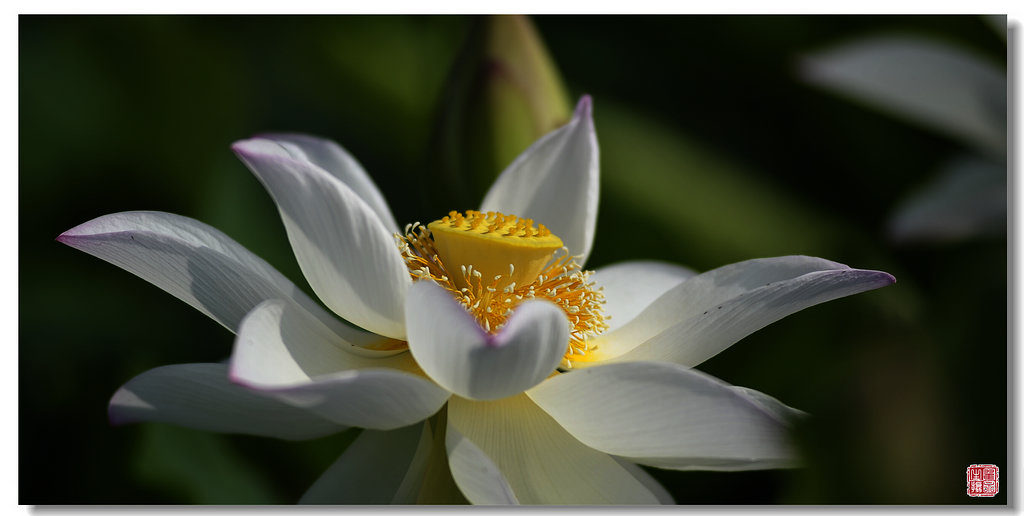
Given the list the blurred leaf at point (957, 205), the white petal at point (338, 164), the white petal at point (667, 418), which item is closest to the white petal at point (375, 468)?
the white petal at point (667, 418)

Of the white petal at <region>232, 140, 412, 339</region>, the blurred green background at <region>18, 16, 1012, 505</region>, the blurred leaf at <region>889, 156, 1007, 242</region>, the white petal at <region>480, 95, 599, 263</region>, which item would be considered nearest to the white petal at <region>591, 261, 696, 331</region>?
the white petal at <region>480, 95, 599, 263</region>

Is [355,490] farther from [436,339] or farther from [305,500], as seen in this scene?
[436,339]

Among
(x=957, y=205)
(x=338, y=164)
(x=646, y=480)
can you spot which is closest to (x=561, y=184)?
(x=338, y=164)

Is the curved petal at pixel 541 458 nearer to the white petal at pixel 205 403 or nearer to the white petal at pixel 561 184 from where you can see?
the white petal at pixel 205 403

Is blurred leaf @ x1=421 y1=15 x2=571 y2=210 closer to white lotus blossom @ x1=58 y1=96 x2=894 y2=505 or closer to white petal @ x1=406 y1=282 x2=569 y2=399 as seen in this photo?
white lotus blossom @ x1=58 y1=96 x2=894 y2=505

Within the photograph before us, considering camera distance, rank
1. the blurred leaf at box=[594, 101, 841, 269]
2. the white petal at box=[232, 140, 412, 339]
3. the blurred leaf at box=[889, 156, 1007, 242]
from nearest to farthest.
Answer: the white petal at box=[232, 140, 412, 339], the blurred leaf at box=[889, 156, 1007, 242], the blurred leaf at box=[594, 101, 841, 269]
